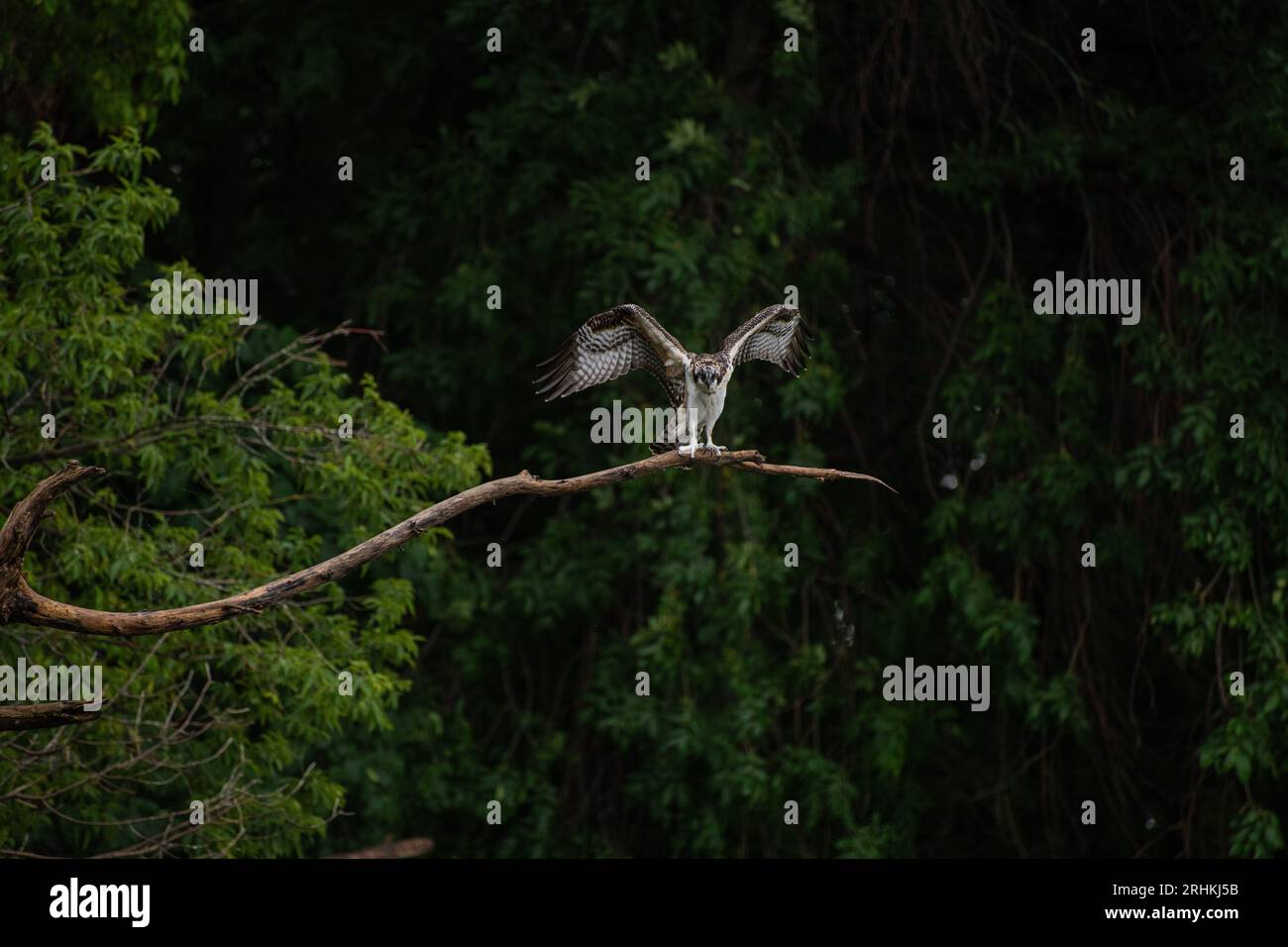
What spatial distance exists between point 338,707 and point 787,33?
572cm

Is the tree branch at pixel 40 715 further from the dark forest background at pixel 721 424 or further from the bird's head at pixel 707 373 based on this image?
the dark forest background at pixel 721 424

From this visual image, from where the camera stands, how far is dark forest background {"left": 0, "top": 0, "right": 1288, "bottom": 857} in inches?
368

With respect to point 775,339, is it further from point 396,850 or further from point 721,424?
point 396,850

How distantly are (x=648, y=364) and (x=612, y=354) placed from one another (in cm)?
19

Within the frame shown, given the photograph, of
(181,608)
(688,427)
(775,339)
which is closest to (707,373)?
(688,427)

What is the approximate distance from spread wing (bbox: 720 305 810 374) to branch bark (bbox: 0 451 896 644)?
4.78 feet

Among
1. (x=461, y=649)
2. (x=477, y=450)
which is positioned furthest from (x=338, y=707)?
(x=461, y=649)

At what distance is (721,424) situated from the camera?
11.1 m

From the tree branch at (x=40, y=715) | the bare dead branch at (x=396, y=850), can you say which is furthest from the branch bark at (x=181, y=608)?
the bare dead branch at (x=396, y=850)

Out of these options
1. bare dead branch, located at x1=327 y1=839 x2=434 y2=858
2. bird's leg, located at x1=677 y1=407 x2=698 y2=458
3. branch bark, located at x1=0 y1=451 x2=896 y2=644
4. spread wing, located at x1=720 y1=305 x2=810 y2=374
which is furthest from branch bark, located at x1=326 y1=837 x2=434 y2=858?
branch bark, located at x1=0 y1=451 x2=896 y2=644

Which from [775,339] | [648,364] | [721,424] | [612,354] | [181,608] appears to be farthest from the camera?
[721,424]

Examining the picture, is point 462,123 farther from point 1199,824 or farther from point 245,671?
point 1199,824
